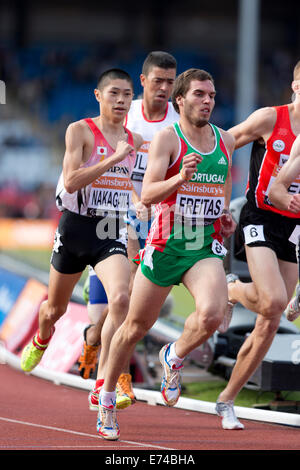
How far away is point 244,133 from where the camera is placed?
6.42 metres

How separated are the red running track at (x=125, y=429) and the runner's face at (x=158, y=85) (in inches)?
104

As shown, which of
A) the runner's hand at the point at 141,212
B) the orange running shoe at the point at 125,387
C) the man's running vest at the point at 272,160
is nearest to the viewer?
the man's running vest at the point at 272,160

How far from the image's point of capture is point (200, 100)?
572 cm

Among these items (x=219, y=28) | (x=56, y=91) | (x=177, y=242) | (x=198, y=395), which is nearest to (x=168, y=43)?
(x=219, y=28)

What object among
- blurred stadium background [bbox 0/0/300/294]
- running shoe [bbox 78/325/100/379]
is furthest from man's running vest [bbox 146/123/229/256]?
blurred stadium background [bbox 0/0/300/294]

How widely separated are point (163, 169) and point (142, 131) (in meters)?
2.13

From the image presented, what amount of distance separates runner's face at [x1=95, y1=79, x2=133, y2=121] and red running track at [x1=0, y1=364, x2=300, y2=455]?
7.60 feet

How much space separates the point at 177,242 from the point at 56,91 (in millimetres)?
30001

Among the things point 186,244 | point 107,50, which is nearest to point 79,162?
point 186,244

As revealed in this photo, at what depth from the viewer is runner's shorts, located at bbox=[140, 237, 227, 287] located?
5684 millimetres

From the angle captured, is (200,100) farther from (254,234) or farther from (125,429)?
(125,429)

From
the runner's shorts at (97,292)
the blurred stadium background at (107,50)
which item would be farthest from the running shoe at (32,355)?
the blurred stadium background at (107,50)

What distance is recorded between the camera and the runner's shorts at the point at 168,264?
568 centimetres

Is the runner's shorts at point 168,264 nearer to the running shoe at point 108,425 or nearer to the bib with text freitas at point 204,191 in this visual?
Answer: the bib with text freitas at point 204,191
